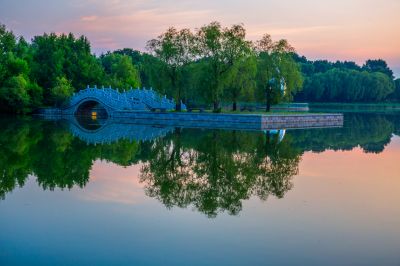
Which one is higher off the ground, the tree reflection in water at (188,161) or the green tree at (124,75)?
the green tree at (124,75)

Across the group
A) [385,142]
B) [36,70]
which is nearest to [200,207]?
[385,142]

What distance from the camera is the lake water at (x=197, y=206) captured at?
8266mm

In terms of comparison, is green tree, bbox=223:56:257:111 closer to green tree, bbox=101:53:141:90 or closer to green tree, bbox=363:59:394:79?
green tree, bbox=101:53:141:90

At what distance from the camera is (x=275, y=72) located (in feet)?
142

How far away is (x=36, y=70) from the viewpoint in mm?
54344

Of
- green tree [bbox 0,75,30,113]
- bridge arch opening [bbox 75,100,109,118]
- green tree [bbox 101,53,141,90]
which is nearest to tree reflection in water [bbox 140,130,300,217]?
bridge arch opening [bbox 75,100,109,118]

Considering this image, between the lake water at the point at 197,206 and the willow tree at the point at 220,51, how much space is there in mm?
18447

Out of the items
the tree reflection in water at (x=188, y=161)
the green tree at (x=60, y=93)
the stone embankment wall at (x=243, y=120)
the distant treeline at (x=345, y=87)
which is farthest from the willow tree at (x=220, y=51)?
the distant treeline at (x=345, y=87)

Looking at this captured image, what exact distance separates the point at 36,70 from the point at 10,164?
39.6 metres

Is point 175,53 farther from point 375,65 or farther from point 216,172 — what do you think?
point 375,65

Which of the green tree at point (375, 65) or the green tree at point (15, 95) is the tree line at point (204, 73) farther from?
the green tree at point (375, 65)

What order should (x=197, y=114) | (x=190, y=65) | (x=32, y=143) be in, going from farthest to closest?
1. (x=190, y=65)
2. (x=197, y=114)
3. (x=32, y=143)

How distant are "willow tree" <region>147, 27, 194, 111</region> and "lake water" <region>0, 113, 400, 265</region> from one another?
69.0 ft

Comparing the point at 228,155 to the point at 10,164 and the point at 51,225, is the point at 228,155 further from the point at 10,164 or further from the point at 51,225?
the point at 51,225
